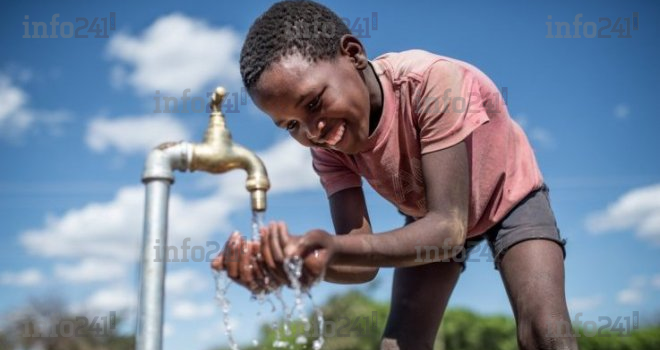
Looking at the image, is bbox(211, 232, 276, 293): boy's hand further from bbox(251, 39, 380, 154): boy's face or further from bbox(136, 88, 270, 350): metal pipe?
bbox(251, 39, 380, 154): boy's face

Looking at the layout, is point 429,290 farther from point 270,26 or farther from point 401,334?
point 270,26

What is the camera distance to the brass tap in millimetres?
2213

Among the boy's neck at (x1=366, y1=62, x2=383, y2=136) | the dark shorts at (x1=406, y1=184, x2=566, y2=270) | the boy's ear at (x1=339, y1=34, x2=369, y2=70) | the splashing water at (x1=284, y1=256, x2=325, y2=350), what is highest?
the boy's ear at (x1=339, y1=34, x2=369, y2=70)

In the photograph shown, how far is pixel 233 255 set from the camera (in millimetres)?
1778

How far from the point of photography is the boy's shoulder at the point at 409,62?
262 centimetres

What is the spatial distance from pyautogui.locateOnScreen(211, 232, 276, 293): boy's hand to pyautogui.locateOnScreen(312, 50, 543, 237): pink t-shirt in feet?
2.82

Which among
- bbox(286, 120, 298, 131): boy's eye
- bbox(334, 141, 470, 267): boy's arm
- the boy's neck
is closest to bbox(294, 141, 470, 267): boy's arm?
bbox(334, 141, 470, 267): boy's arm

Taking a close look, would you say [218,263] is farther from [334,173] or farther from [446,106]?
[334,173]

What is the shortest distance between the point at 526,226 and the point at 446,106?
2.45 feet

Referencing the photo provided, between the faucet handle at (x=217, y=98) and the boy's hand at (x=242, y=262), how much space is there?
68 cm

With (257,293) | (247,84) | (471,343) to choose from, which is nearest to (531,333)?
(257,293)

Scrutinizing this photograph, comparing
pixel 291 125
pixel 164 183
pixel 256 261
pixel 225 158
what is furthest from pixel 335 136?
pixel 256 261

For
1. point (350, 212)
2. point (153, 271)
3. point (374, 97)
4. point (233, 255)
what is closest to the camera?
point (233, 255)

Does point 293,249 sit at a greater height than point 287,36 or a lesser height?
lesser
